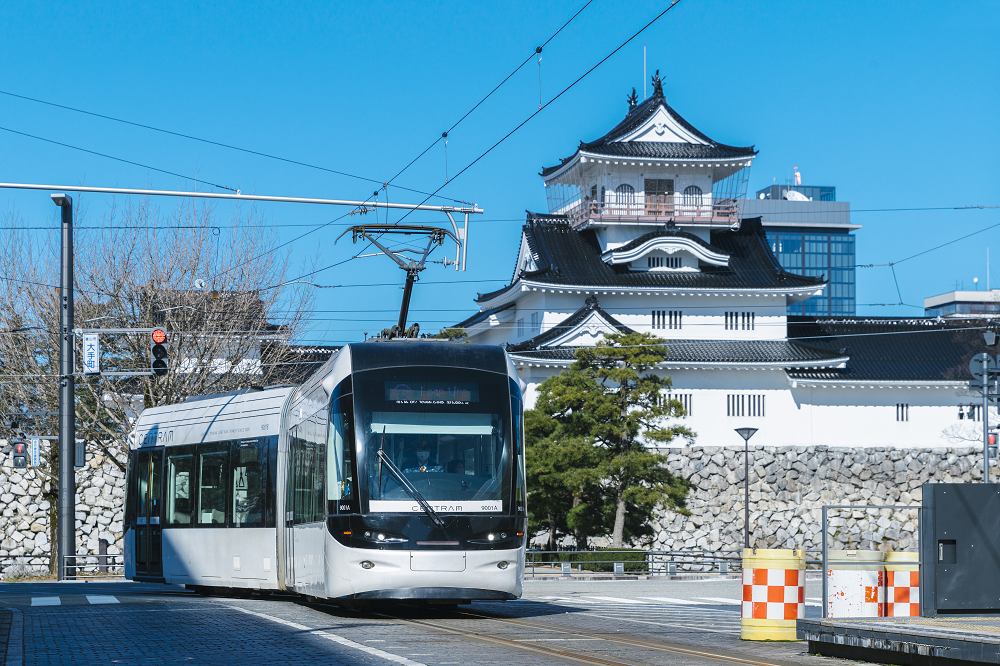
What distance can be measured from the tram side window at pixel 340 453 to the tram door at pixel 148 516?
7933mm

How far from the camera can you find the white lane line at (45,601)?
17203 mm

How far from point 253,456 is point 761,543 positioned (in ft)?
122

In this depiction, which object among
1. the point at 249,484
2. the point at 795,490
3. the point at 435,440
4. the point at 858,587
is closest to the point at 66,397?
the point at 249,484

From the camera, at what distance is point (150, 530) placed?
21.5 m

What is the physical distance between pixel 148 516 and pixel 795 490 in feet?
119

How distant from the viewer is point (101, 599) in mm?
18234

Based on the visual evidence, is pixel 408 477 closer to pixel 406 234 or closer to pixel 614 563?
pixel 406 234

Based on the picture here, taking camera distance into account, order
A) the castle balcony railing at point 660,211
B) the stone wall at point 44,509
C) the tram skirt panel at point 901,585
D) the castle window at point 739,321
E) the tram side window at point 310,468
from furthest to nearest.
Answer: the castle balcony railing at point 660,211, the castle window at point 739,321, the stone wall at point 44,509, the tram side window at point 310,468, the tram skirt panel at point 901,585

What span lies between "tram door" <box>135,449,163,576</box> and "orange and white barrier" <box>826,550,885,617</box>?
13042 millimetres

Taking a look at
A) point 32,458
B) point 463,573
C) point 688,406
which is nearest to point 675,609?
point 463,573

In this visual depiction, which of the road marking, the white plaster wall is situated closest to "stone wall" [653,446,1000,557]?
the white plaster wall

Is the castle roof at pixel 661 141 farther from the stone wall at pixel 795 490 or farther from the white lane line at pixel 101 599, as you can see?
the white lane line at pixel 101 599

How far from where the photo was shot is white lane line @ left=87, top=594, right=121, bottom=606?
17406 millimetres

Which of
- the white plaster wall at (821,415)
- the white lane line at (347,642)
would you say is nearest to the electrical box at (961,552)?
the white lane line at (347,642)
